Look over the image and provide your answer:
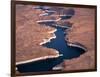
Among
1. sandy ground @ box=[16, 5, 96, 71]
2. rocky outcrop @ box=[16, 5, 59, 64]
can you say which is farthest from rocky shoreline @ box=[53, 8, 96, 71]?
rocky outcrop @ box=[16, 5, 59, 64]

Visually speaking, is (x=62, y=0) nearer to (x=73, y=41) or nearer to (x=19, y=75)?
(x=73, y=41)

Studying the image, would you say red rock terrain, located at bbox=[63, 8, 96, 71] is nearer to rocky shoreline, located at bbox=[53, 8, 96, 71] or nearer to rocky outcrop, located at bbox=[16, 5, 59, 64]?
rocky shoreline, located at bbox=[53, 8, 96, 71]

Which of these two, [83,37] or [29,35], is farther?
[83,37]

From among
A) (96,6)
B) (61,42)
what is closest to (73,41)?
(61,42)

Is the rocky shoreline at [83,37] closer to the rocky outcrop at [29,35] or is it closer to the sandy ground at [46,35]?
the sandy ground at [46,35]

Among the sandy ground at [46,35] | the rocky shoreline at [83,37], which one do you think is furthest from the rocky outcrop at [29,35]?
the rocky shoreline at [83,37]

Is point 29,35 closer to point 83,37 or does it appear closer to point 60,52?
point 60,52

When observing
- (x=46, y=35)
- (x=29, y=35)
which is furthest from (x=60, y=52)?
(x=29, y=35)

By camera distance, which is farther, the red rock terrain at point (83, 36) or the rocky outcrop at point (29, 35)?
the red rock terrain at point (83, 36)

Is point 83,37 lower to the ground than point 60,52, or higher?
higher
